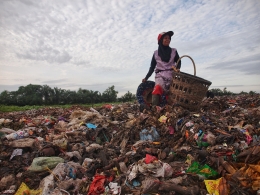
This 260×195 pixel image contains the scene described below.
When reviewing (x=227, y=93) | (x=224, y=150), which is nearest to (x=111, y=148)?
(x=224, y=150)

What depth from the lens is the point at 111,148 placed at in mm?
3555

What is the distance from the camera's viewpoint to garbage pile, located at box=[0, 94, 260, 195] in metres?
2.15

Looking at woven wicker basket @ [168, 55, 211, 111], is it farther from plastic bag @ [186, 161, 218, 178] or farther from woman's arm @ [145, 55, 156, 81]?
plastic bag @ [186, 161, 218, 178]

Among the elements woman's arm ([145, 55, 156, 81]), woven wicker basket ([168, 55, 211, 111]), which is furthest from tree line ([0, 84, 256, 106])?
woven wicker basket ([168, 55, 211, 111])

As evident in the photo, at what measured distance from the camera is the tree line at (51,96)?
614 inches

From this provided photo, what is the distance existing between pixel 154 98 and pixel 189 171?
2.73m

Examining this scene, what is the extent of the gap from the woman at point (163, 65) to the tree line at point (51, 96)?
10404 mm

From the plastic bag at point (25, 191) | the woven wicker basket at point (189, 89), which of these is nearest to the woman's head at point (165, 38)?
the woven wicker basket at point (189, 89)

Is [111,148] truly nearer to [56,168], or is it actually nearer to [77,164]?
[77,164]

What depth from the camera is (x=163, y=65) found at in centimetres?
524

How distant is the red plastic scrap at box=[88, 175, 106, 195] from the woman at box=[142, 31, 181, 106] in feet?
9.17

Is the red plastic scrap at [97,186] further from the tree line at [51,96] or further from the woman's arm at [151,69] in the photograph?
the tree line at [51,96]

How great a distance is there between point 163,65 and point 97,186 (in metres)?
3.58

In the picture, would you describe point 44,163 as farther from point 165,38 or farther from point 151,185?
point 165,38
